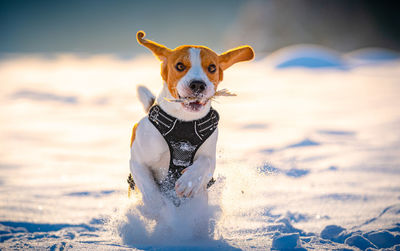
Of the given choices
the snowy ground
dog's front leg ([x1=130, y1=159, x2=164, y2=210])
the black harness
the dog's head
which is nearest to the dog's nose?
the dog's head

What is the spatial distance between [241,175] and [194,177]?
93cm

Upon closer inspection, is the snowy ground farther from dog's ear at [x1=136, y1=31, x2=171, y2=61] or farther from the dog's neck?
dog's ear at [x1=136, y1=31, x2=171, y2=61]

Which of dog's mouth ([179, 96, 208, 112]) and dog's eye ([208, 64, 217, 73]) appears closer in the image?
dog's mouth ([179, 96, 208, 112])

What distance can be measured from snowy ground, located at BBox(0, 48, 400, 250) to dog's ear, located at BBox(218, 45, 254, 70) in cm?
104

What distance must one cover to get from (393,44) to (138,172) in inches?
1661

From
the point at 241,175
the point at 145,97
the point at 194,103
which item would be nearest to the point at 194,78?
the point at 194,103

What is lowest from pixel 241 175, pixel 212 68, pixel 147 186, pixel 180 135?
pixel 147 186

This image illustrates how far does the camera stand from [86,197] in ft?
14.8

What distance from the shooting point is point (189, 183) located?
2756mm

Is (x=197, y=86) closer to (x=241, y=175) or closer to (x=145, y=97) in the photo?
(x=145, y=97)

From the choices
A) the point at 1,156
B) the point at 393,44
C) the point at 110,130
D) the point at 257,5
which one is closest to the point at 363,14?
the point at 393,44

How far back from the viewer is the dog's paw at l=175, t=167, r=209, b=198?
9.00 feet

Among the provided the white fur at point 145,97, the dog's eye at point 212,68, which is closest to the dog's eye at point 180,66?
the dog's eye at point 212,68

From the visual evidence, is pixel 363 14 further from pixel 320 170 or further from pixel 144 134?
pixel 144 134
